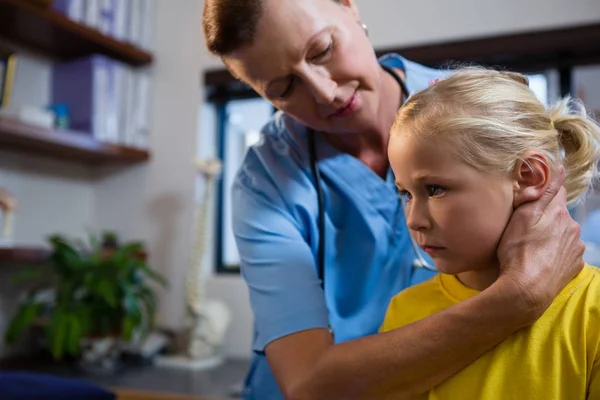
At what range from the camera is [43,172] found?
2.54m

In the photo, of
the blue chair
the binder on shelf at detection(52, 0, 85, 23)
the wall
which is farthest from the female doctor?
the binder on shelf at detection(52, 0, 85, 23)

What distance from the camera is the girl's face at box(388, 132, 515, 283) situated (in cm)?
73

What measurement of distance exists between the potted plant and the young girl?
1613 mm

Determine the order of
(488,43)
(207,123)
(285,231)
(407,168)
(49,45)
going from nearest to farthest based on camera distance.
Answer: (407,168) → (285,231) → (488,43) → (49,45) → (207,123)

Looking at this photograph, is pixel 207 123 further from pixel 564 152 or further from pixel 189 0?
pixel 564 152

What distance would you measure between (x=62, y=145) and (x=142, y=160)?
0.45 meters

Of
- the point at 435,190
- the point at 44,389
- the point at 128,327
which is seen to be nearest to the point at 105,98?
the point at 128,327

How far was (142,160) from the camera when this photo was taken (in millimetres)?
2678

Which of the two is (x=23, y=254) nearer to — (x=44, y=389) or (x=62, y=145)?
(x=62, y=145)

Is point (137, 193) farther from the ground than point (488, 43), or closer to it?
closer to it

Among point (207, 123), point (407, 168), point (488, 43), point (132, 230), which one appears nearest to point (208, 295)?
point (132, 230)

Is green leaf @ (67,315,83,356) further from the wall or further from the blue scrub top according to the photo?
the wall

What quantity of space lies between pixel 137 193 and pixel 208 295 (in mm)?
583

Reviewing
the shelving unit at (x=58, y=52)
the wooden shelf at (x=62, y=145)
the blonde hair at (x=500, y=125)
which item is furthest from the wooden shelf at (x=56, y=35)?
the blonde hair at (x=500, y=125)
